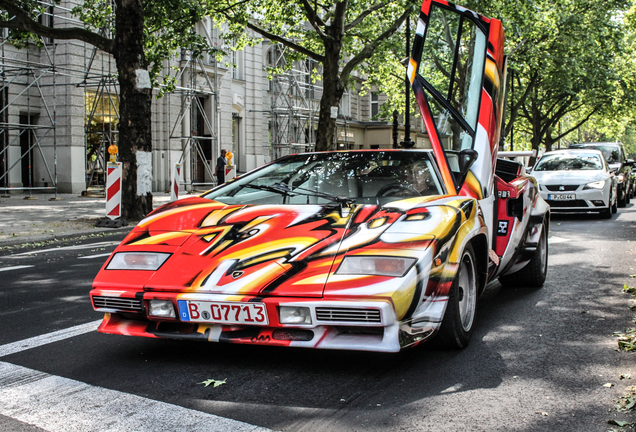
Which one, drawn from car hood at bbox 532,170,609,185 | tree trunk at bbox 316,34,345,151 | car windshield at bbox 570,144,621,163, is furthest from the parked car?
tree trunk at bbox 316,34,345,151

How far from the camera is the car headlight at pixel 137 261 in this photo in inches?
157

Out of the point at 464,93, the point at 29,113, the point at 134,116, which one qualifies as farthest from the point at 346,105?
the point at 464,93

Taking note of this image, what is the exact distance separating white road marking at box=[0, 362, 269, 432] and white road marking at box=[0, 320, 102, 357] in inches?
26.0

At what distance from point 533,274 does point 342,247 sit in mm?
3346

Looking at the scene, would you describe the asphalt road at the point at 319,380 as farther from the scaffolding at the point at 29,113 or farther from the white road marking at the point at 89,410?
the scaffolding at the point at 29,113

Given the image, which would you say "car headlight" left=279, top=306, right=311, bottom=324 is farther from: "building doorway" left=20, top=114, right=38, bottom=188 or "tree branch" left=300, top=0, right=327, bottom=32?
"building doorway" left=20, top=114, right=38, bottom=188

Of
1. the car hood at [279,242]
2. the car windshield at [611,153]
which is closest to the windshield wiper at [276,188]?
the car hood at [279,242]

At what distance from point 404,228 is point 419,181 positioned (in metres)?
0.95

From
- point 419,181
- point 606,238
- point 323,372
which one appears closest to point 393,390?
point 323,372

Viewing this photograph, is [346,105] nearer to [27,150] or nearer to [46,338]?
[27,150]

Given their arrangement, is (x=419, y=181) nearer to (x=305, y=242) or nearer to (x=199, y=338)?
(x=305, y=242)

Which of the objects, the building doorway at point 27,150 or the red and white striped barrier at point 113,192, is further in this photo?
the building doorway at point 27,150

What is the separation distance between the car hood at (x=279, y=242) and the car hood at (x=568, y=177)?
462 inches

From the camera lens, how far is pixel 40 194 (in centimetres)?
2361
